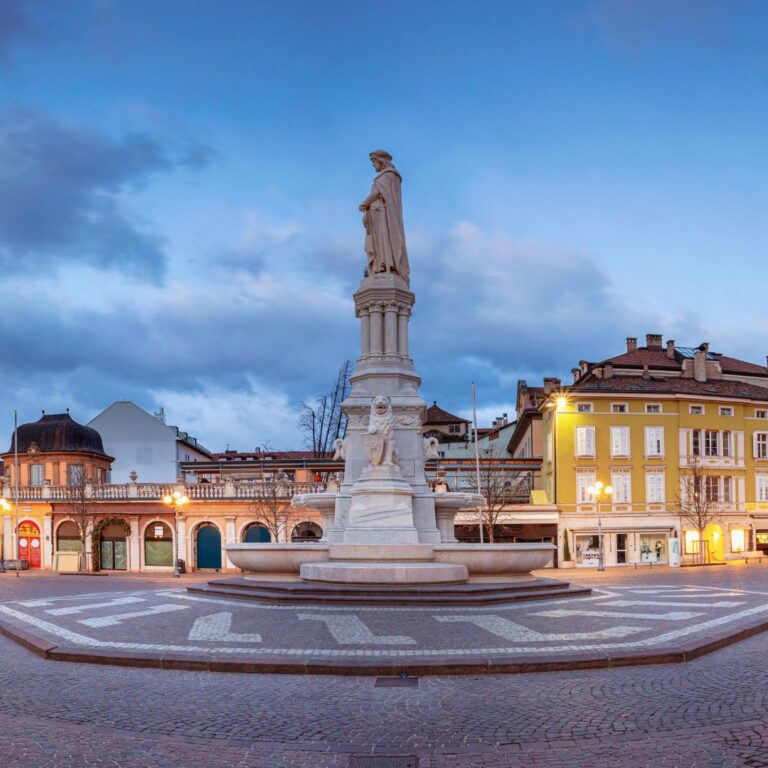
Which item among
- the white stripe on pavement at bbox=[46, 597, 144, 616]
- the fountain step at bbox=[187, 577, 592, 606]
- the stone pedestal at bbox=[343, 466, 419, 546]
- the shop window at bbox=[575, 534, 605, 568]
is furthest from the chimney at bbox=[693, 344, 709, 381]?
the white stripe on pavement at bbox=[46, 597, 144, 616]

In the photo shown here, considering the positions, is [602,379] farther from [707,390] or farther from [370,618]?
[370,618]

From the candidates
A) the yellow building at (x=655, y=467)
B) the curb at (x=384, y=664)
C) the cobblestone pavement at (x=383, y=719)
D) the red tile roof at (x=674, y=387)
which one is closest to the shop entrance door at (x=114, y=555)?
the yellow building at (x=655, y=467)

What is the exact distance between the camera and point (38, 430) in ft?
209

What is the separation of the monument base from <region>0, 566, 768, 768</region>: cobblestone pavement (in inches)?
312

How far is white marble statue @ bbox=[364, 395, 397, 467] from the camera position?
930 inches

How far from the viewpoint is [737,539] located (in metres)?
56.9

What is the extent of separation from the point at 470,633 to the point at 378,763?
6.72 meters

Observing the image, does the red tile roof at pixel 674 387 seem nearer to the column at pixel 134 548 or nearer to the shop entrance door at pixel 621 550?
the shop entrance door at pixel 621 550

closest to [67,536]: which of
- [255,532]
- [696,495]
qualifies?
[255,532]

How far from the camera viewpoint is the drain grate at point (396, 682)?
34.6 ft

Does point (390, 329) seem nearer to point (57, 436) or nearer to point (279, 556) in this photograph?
point (279, 556)

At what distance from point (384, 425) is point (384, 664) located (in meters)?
12.8

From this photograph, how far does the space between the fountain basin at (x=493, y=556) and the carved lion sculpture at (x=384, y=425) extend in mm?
3457

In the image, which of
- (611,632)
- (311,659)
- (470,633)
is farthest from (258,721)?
(611,632)
